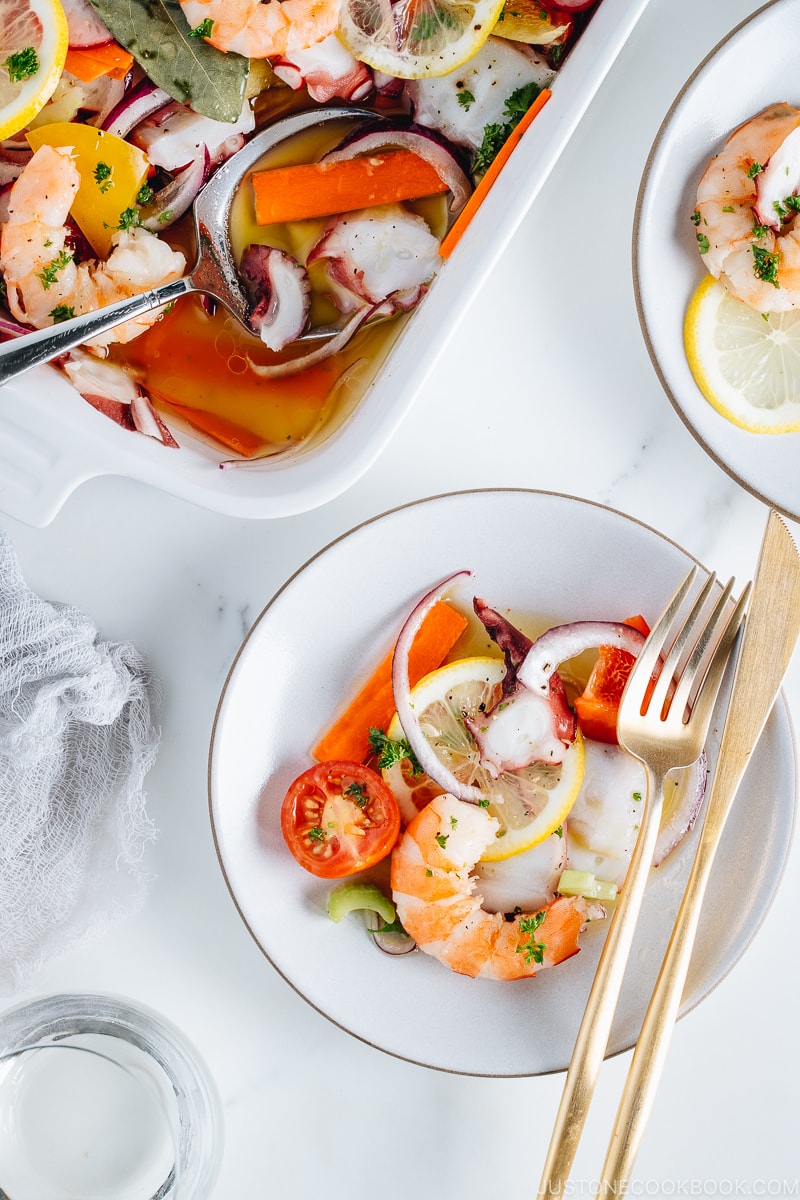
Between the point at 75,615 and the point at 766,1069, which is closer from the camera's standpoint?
the point at 75,615

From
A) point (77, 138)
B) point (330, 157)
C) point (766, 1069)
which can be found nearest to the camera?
point (77, 138)

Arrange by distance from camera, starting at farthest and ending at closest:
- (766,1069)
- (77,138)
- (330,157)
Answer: (766,1069) → (330,157) → (77,138)

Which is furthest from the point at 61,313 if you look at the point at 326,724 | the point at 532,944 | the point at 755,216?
the point at 532,944

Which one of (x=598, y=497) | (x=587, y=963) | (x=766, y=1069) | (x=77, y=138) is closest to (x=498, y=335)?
(x=598, y=497)

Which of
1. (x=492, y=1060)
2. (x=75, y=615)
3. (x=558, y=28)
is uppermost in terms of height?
(x=558, y=28)

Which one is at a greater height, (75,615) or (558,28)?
(558,28)

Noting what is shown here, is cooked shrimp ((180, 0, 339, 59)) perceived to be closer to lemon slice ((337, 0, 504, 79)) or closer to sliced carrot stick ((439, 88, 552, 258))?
lemon slice ((337, 0, 504, 79))

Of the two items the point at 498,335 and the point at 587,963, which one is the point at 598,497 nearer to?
the point at 498,335
